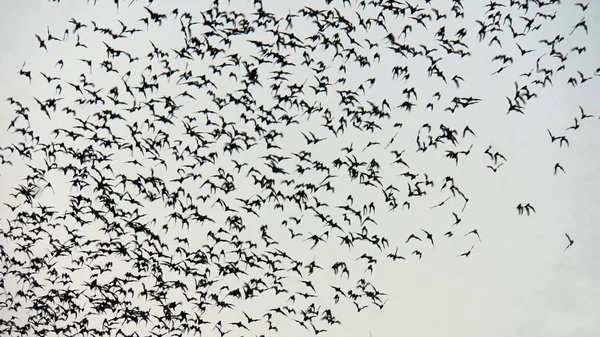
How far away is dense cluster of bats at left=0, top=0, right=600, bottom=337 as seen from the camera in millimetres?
2979

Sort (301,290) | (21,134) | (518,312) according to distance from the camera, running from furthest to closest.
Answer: (21,134)
(301,290)
(518,312)

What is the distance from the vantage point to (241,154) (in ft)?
10.3

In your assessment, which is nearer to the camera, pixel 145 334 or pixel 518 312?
pixel 518 312

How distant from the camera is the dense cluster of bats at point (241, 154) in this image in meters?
2.98

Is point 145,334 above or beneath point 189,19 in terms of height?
beneath

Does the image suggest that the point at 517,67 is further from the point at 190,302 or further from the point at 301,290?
the point at 190,302

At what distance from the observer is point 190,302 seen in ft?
10.3

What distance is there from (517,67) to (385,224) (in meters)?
0.99

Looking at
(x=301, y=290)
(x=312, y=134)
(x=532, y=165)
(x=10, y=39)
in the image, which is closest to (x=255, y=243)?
(x=301, y=290)

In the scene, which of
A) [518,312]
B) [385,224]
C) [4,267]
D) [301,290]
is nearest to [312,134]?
[385,224]

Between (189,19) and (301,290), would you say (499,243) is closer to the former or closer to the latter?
(301,290)

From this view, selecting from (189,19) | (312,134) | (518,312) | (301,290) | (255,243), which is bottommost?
(518,312)

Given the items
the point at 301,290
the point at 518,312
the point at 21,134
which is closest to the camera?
the point at 518,312

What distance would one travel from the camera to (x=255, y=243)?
311 cm
